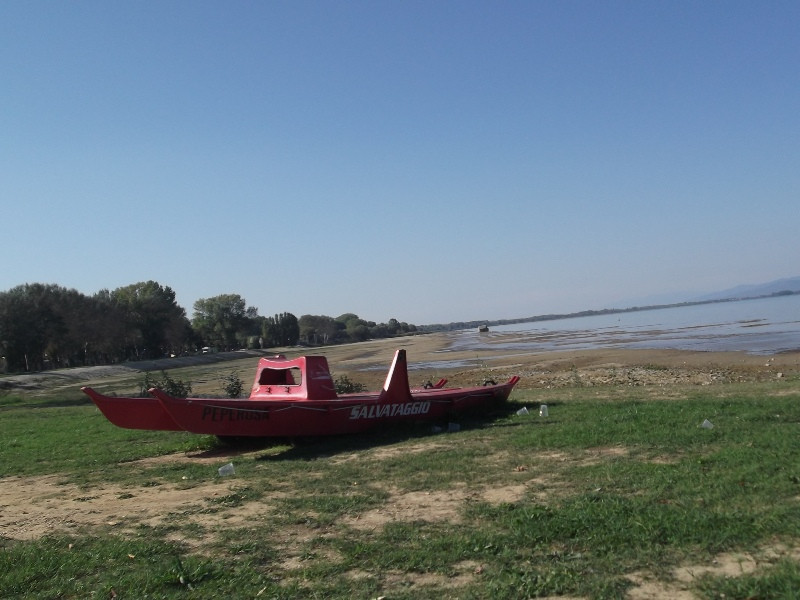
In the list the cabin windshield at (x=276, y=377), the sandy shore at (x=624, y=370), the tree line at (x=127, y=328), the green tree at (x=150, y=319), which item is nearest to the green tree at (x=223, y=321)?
the tree line at (x=127, y=328)

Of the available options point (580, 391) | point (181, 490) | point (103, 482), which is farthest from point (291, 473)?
point (580, 391)

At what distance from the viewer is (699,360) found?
30859 millimetres

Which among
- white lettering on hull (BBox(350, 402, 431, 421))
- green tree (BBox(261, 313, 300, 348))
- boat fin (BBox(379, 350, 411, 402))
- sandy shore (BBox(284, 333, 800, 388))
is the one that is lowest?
sandy shore (BBox(284, 333, 800, 388))

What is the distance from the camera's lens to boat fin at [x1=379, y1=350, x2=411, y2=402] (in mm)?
12844

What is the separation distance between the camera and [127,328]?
86188 mm

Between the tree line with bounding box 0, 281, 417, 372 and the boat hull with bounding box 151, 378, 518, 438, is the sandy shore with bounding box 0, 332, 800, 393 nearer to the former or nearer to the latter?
the boat hull with bounding box 151, 378, 518, 438

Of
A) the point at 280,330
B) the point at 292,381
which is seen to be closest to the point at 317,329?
the point at 280,330

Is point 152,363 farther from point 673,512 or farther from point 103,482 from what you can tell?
point 673,512

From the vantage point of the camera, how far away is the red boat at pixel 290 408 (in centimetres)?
1115

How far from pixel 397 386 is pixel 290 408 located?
2.37 metres

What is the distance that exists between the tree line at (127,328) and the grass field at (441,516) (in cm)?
6123

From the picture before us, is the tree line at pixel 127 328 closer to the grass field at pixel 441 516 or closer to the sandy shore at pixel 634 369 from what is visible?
the sandy shore at pixel 634 369

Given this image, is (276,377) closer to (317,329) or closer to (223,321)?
(223,321)

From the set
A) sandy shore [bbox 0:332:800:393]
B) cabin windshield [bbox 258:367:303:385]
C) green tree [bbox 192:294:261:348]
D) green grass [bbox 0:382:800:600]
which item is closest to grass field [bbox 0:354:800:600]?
green grass [bbox 0:382:800:600]
